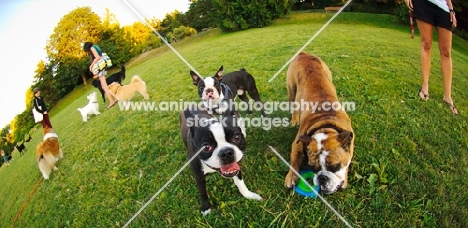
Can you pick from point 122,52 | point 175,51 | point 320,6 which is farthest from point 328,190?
point 122,52

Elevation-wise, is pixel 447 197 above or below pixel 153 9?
below

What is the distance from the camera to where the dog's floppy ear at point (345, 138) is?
2049 millimetres

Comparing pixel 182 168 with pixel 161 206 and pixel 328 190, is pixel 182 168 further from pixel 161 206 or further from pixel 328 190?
pixel 328 190

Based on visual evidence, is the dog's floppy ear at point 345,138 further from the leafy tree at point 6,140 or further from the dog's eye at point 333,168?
the leafy tree at point 6,140

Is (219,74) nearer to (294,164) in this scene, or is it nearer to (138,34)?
(138,34)

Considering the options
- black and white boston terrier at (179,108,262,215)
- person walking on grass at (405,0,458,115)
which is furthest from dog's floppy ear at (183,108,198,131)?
person walking on grass at (405,0,458,115)

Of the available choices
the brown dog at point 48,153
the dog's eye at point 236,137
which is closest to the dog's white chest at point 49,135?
the brown dog at point 48,153

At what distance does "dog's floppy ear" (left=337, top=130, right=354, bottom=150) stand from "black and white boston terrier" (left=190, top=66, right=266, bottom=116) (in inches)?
36.5

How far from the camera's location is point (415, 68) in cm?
246

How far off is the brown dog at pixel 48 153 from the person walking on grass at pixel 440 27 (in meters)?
2.83

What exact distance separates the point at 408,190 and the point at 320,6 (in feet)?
5.05

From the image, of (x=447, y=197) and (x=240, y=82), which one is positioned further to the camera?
(x=240, y=82)

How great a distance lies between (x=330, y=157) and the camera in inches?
A: 81.8

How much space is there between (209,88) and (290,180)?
115 cm
